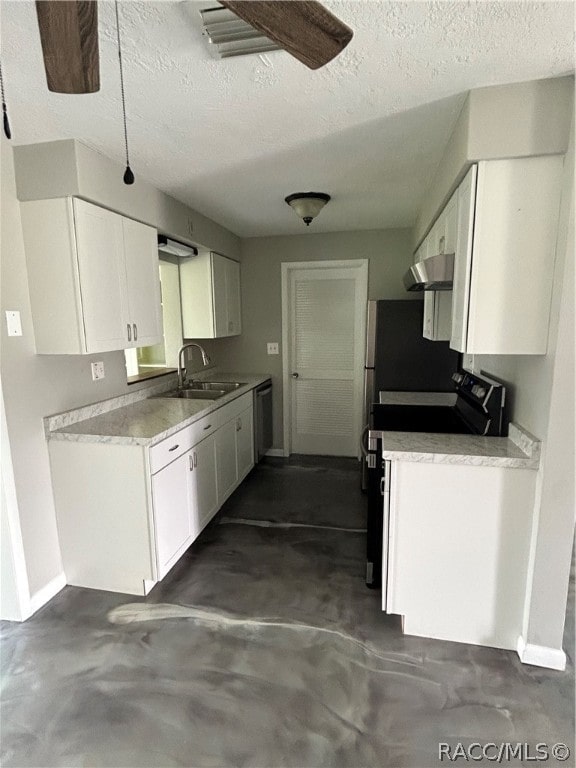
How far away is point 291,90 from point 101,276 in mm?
1326

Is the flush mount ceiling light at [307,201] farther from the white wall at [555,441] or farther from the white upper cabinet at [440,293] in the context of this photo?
the white wall at [555,441]

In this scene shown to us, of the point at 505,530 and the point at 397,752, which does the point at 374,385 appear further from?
the point at 397,752

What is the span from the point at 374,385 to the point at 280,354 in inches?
50.5

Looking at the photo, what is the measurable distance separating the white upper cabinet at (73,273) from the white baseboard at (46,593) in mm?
1287

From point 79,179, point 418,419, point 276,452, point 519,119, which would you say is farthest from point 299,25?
point 276,452

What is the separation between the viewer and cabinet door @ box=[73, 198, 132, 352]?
6.62 feet

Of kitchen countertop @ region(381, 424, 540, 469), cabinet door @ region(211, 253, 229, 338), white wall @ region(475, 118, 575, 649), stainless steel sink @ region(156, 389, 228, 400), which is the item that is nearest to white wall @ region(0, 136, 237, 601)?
stainless steel sink @ region(156, 389, 228, 400)

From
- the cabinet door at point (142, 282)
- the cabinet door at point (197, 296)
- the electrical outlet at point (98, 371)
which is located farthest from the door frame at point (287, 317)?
the electrical outlet at point (98, 371)

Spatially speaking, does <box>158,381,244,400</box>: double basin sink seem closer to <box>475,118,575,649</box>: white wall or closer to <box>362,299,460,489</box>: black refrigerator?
<box>362,299,460,489</box>: black refrigerator

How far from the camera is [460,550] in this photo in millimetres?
1824

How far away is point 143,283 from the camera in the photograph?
2533 millimetres

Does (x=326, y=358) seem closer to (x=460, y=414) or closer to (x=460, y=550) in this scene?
(x=460, y=414)

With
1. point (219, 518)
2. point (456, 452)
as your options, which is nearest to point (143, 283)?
point (219, 518)

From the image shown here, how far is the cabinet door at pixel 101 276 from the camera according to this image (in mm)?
2018
